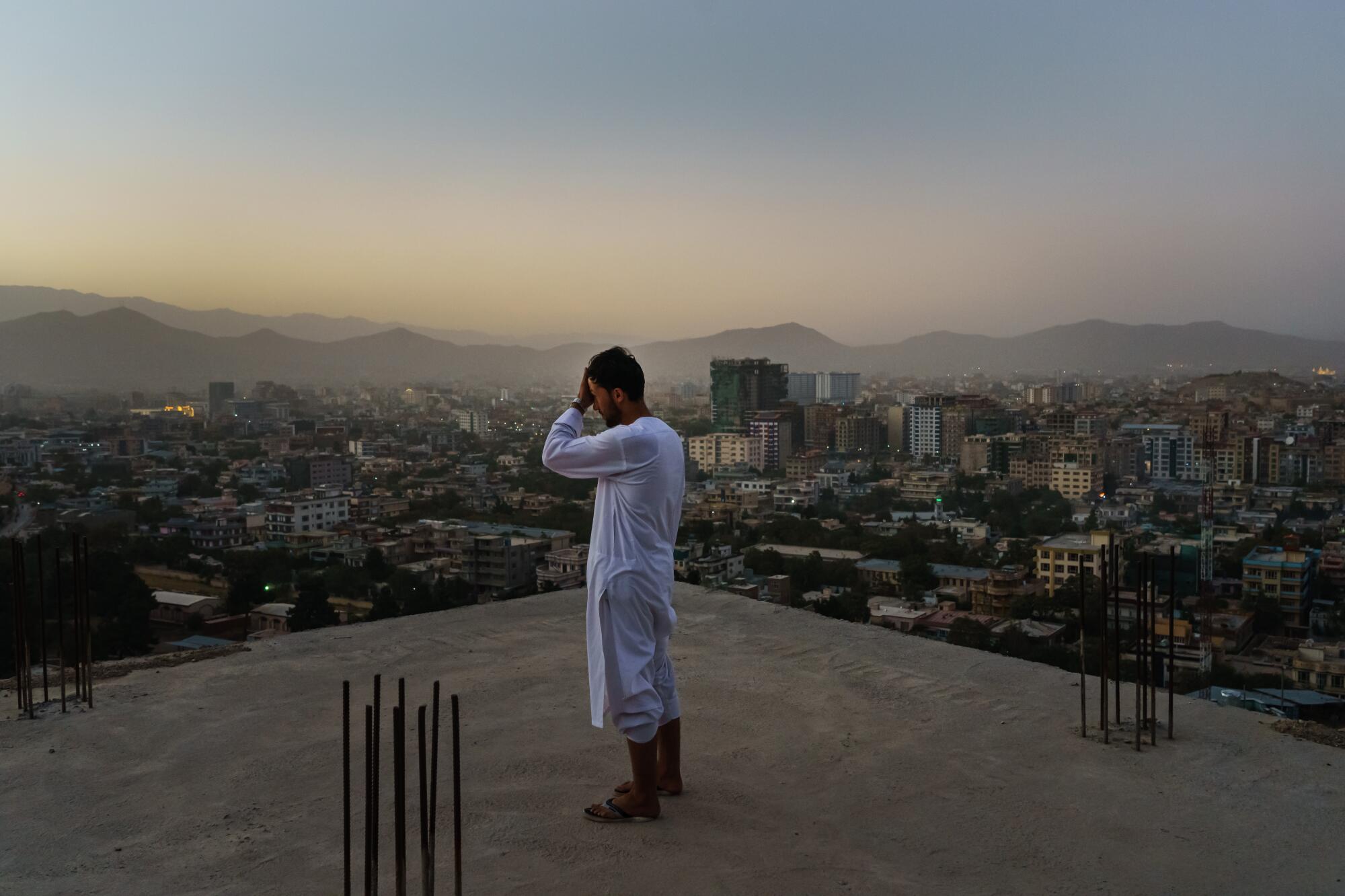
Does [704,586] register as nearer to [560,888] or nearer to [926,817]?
[926,817]

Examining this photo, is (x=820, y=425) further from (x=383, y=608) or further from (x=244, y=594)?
(x=383, y=608)

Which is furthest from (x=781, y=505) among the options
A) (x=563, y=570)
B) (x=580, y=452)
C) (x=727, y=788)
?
(x=580, y=452)

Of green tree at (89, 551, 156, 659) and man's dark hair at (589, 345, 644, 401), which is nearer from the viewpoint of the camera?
man's dark hair at (589, 345, 644, 401)

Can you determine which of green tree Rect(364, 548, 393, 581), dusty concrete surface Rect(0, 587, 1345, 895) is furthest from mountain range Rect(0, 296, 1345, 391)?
dusty concrete surface Rect(0, 587, 1345, 895)

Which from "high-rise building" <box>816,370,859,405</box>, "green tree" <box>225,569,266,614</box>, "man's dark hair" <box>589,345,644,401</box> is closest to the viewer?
"man's dark hair" <box>589,345,644,401</box>

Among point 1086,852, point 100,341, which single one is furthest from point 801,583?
point 100,341

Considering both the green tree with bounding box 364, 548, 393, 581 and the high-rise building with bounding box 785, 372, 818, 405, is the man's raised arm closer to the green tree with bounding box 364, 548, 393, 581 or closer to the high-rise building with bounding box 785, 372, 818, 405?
the green tree with bounding box 364, 548, 393, 581
